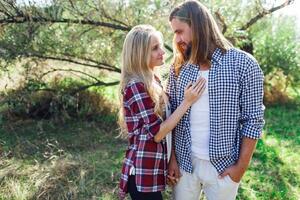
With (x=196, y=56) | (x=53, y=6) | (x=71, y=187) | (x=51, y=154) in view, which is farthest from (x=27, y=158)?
(x=196, y=56)

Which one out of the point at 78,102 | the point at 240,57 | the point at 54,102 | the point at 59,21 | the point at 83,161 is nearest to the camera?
the point at 240,57

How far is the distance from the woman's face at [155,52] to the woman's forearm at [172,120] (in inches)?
12.5

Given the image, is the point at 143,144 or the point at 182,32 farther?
the point at 143,144

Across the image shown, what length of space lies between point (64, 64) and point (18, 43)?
0.88 m

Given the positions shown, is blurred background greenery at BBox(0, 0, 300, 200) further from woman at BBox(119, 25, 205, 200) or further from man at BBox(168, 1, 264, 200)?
man at BBox(168, 1, 264, 200)

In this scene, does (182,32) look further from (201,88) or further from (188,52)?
(201,88)

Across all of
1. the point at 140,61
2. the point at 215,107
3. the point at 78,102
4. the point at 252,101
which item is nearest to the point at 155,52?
the point at 140,61

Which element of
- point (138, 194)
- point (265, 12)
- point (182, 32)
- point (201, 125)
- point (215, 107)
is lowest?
point (138, 194)

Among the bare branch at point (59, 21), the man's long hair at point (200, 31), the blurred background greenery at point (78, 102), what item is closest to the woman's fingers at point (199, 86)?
the man's long hair at point (200, 31)

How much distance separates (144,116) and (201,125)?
318 millimetres

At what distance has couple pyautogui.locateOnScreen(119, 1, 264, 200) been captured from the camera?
249cm

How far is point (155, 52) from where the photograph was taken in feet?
8.84

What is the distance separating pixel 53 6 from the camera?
18.7ft

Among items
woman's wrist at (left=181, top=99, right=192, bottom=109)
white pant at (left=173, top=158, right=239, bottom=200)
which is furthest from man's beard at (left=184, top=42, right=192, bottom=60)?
white pant at (left=173, top=158, right=239, bottom=200)
